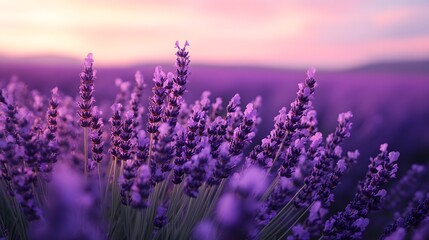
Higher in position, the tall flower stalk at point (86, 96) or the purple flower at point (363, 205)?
the tall flower stalk at point (86, 96)

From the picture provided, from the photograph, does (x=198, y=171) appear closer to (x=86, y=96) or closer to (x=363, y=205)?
(x=86, y=96)

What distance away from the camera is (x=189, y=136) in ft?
5.50

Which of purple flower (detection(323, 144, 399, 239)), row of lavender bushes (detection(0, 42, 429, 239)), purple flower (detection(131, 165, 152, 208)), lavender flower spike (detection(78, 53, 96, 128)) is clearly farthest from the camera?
lavender flower spike (detection(78, 53, 96, 128))

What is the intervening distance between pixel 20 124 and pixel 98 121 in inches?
15.9

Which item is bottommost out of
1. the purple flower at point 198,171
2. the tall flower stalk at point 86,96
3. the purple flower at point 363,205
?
the purple flower at point 363,205

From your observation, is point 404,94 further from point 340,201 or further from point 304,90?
point 304,90

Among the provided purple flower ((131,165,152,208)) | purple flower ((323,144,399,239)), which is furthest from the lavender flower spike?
purple flower ((323,144,399,239))

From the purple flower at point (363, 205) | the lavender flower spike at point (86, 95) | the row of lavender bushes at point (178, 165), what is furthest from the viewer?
the lavender flower spike at point (86, 95)

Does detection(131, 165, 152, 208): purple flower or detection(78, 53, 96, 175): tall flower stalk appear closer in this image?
detection(131, 165, 152, 208): purple flower

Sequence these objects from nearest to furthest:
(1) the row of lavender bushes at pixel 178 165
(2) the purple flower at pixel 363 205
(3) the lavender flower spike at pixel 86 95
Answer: (1) the row of lavender bushes at pixel 178 165
(2) the purple flower at pixel 363 205
(3) the lavender flower spike at pixel 86 95

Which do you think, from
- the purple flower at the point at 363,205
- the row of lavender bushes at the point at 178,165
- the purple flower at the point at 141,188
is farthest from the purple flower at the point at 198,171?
the purple flower at the point at 363,205

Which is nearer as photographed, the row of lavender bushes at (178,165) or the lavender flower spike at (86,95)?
the row of lavender bushes at (178,165)

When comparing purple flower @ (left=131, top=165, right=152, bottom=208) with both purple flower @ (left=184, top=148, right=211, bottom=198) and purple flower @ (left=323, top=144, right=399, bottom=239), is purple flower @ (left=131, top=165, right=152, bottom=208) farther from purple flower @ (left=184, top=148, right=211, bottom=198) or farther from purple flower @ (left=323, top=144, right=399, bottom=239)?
purple flower @ (left=323, top=144, right=399, bottom=239)

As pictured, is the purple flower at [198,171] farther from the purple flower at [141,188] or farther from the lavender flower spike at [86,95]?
the lavender flower spike at [86,95]
